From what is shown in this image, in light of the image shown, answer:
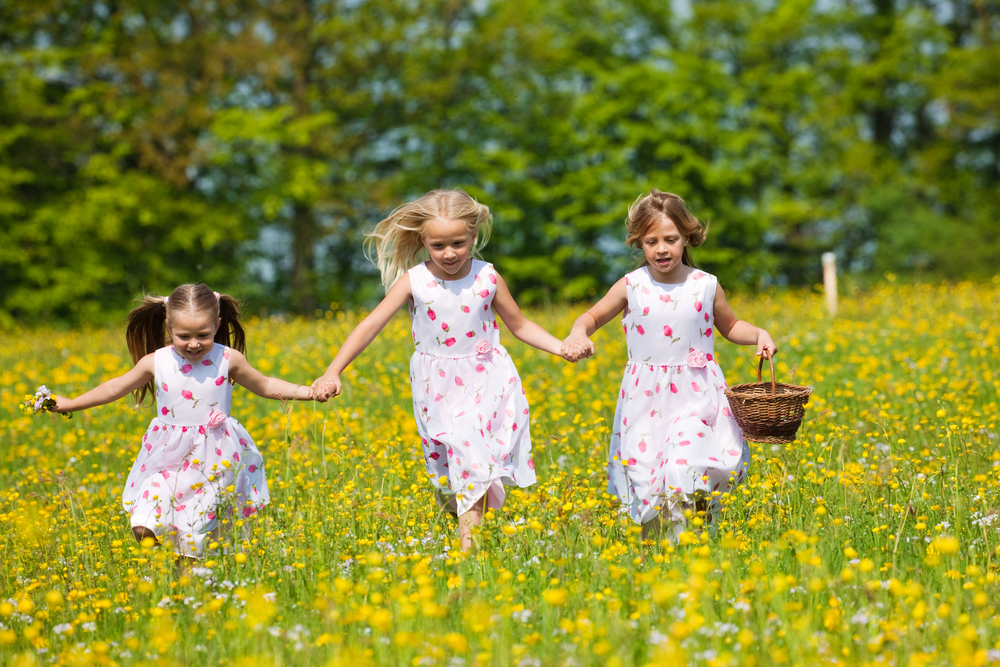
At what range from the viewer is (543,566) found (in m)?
3.66

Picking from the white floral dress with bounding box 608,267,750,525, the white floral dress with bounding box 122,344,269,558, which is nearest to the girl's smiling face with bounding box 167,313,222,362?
the white floral dress with bounding box 122,344,269,558

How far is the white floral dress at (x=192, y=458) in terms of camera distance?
4215 mm

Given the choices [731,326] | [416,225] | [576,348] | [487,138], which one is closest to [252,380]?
[416,225]

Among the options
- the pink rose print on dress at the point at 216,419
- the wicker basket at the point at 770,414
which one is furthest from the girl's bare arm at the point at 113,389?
the wicker basket at the point at 770,414

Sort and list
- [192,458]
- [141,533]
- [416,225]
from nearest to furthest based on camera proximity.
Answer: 1. [141,533]
2. [192,458]
3. [416,225]

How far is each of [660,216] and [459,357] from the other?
1.17 meters

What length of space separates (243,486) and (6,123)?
24981 millimetres

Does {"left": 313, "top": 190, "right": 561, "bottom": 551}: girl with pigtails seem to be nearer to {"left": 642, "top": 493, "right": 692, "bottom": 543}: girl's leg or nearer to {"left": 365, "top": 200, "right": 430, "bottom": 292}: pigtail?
{"left": 365, "top": 200, "right": 430, "bottom": 292}: pigtail

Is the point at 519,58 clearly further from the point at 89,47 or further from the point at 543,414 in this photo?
the point at 543,414

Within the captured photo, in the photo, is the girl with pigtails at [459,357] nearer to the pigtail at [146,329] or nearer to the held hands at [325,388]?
the held hands at [325,388]

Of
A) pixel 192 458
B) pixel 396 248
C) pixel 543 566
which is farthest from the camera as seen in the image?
pixel 396 248

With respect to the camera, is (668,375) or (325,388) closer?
(325,388)

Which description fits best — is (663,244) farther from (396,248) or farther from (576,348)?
(396,248)

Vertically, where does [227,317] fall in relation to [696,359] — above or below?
above
